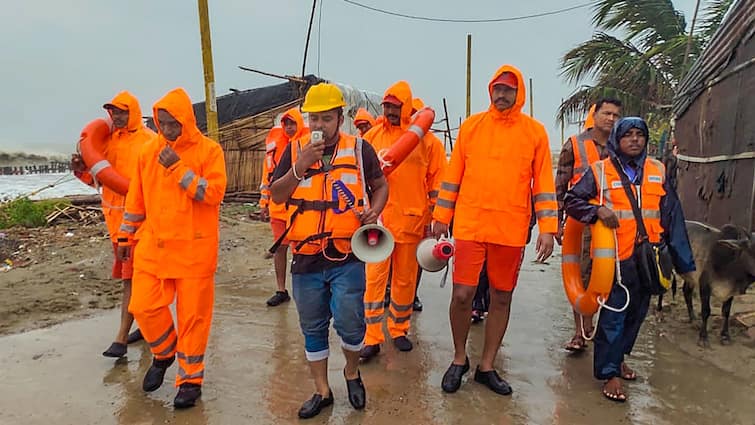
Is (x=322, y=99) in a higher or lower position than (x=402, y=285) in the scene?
higher

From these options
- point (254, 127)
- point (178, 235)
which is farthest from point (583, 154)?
point (254, 127)

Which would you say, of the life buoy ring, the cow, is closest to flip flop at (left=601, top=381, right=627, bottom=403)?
the cow

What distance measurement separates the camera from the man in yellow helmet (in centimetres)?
316

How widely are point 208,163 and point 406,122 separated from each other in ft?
5.51

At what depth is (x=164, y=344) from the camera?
3555 millimetres

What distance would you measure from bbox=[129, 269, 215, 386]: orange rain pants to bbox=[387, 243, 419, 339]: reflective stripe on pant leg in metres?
1.47

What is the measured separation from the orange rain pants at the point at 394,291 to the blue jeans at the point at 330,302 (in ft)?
2.90

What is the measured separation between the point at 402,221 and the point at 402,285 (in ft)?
1.62

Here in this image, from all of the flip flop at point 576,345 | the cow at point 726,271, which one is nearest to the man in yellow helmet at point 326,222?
the flip flop at point 576,345

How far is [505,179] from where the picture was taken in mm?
3557

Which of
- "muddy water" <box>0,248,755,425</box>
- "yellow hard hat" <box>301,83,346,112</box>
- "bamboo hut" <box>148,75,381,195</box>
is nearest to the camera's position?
"yellow hard hat" <box>301,83,346,112</box>

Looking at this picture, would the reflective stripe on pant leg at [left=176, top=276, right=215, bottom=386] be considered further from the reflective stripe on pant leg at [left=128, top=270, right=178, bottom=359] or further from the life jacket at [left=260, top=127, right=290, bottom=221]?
the life jacket at [left=260, top=127, right=290, bottom=221]

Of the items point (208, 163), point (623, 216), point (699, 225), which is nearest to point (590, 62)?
point (699, 225)

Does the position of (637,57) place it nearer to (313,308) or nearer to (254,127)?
(254,127)
